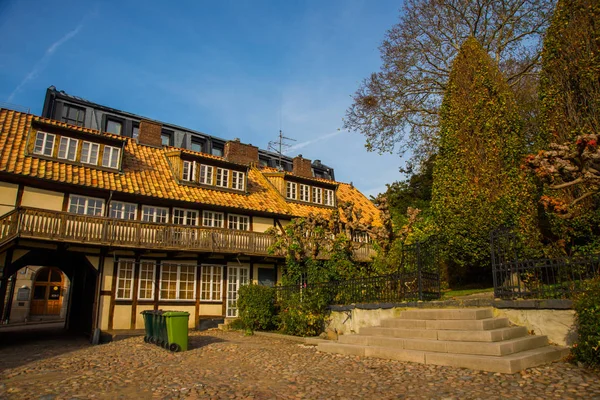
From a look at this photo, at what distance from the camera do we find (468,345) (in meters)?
8.63

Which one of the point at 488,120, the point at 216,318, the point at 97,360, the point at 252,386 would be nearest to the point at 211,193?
the point at 216,318

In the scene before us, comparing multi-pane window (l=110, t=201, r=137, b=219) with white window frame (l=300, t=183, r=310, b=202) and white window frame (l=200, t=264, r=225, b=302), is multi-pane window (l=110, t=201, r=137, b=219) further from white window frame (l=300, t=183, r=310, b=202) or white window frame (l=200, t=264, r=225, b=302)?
white window frame (l=300, t=183, r=310, b=202)

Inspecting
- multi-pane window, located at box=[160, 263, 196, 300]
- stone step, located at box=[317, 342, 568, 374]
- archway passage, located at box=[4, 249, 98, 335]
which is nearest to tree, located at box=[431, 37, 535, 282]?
stone step, located at box=[317, 342, 568, 374]

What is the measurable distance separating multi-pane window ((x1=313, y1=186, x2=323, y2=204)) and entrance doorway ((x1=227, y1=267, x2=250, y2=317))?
7.27 metres

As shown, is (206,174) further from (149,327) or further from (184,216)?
(149,327)

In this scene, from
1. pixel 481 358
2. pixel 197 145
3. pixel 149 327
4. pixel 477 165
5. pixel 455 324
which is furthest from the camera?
pixel 197 145

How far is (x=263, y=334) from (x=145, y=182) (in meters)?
9.17

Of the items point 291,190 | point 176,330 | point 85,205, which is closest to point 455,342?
point 176,330

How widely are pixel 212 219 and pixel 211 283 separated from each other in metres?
3.16

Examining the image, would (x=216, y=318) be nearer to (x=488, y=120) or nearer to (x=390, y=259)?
(x=390, y=259)

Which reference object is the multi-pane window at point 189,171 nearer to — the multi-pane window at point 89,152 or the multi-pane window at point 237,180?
the multi-pane window at point 237,180

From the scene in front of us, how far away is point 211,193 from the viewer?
2175 cm

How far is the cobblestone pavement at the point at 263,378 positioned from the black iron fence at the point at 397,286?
2754mm

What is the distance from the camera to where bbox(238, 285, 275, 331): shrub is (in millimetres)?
16844
